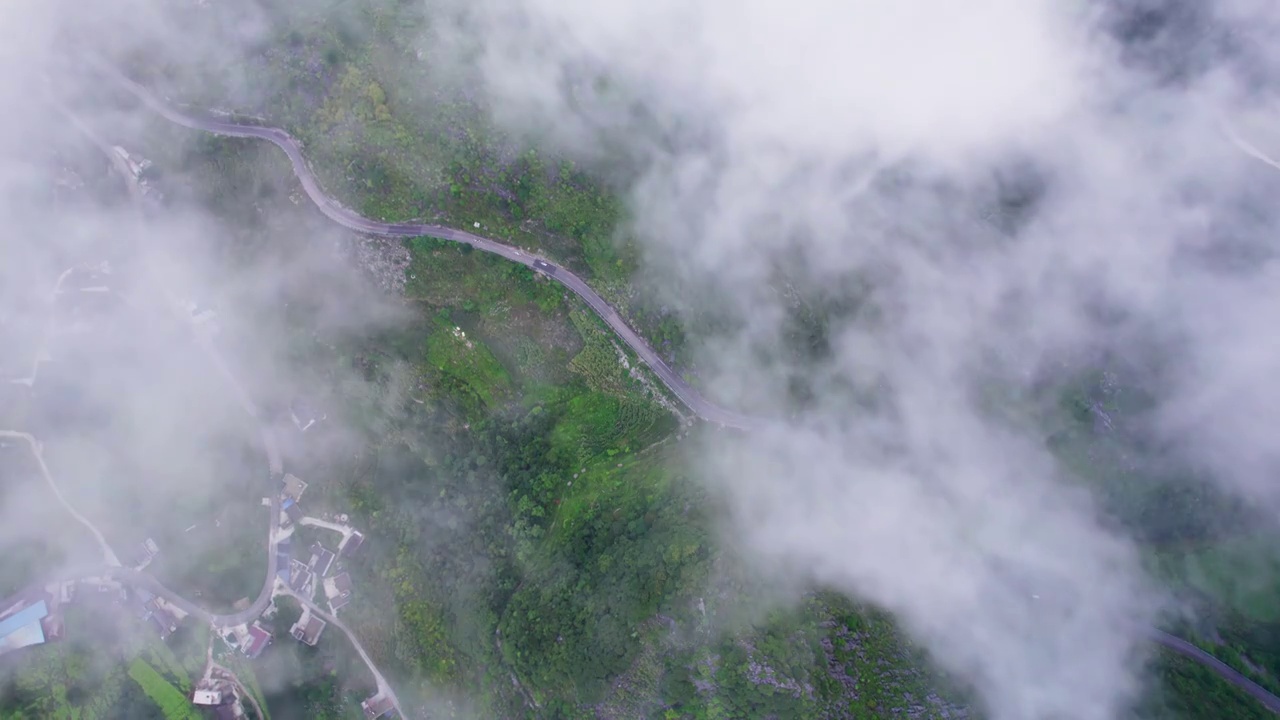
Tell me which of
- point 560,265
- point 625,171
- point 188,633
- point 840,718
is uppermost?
point 625,171

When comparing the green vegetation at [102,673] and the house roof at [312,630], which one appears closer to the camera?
the green vegetation at [102,673]

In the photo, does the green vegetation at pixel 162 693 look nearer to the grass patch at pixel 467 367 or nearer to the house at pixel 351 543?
the house at pixel 351 543

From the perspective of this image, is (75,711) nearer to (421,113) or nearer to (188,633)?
(188,633)

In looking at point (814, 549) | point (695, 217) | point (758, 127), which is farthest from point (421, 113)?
point (814, 549)

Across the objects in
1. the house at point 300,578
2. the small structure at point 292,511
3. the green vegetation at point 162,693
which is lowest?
the green vegetation at point 162,693

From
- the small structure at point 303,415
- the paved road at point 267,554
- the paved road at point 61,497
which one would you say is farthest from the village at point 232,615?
the small structure at point 303,415
